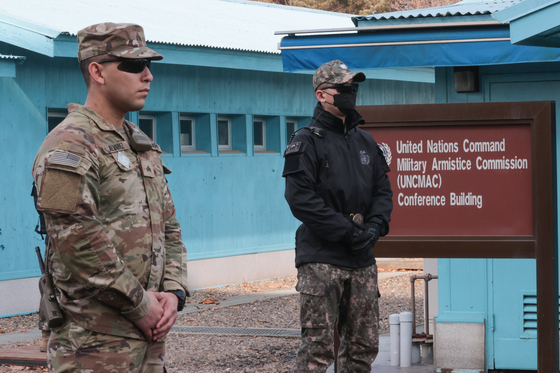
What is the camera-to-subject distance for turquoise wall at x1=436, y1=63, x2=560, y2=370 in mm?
5816

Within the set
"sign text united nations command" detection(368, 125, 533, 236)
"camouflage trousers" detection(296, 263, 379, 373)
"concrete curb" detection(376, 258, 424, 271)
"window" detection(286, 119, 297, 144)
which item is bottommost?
"concrete curb" detection(376, 258, 424, 271)

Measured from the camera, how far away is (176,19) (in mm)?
12656

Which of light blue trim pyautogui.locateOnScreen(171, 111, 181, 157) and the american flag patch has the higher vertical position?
light blue trim pyautogui.locateOnScreen(171, 111, 181, 157)

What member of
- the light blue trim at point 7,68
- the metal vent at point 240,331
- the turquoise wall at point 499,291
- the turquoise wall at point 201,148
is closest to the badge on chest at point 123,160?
the turquoise wall at point 499,291

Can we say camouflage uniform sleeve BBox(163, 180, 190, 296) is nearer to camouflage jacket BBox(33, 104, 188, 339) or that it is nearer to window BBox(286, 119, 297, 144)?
camouflage jacket BBox(33, 104, 188, 339)

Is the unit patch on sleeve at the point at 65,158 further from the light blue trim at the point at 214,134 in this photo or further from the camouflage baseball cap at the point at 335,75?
the light blue trim at the point at 214,134

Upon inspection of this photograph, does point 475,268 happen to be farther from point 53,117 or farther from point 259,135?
point 259,135

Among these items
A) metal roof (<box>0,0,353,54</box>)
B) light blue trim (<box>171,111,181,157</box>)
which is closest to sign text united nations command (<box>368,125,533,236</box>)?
metal roof (<box>0,0,353,54</box>)

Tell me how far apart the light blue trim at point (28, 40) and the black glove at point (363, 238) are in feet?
20.8

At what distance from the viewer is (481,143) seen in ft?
14.6

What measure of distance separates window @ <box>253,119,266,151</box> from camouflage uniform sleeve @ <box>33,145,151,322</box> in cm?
1049

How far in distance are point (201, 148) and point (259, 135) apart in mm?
1470

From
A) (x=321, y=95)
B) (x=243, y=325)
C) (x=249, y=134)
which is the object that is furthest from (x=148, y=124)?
(x=321, y=95)

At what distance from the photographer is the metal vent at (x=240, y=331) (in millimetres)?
8047
